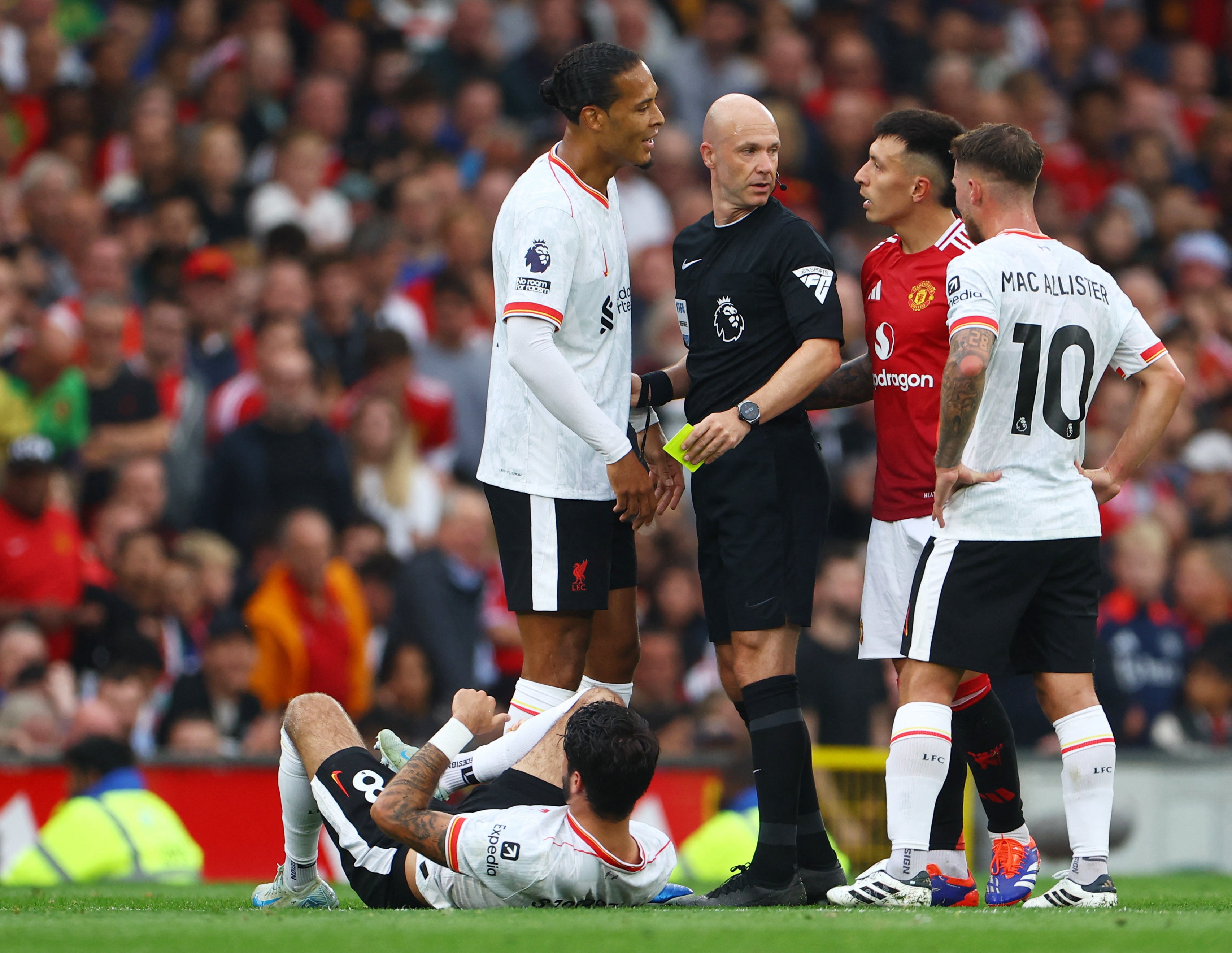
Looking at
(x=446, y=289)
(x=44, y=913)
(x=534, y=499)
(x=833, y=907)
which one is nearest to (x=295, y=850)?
(x=44, y=913)

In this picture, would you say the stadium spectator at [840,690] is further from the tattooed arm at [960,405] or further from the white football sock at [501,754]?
the tattooed arm at [960,405]

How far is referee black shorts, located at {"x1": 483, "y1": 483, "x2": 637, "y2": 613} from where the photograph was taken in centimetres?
626

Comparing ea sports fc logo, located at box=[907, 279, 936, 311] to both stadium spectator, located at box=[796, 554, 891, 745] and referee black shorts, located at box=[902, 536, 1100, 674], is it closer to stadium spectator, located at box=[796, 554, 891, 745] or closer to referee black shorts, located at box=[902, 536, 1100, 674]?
referee black shorts, located at box=[902, 536, 1100, 674]

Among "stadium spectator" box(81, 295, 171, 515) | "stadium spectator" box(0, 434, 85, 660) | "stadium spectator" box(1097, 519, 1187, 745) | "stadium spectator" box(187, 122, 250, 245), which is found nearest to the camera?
"stadium spectator" box(0, 434, 85, 660)

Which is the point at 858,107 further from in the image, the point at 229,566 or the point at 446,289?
the point at 229,566

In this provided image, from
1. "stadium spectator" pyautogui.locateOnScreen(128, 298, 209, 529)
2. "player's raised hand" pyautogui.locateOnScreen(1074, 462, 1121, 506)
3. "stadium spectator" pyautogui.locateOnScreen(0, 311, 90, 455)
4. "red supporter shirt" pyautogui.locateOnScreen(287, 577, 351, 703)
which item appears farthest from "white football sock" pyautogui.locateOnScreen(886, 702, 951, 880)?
"stadium spectator" pyautogui.locateOnScreen(0, 311, 90, 455)

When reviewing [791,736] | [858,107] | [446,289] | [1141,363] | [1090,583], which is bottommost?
[791,736]

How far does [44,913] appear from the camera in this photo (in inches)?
238

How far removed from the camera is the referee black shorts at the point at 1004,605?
19.3 feet

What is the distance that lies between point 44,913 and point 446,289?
21.6 feet

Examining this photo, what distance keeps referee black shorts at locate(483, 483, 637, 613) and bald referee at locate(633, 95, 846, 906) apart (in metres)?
0.40

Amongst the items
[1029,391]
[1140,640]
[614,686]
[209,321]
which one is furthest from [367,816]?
[1140,640]

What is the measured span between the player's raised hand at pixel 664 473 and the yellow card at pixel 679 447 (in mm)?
307

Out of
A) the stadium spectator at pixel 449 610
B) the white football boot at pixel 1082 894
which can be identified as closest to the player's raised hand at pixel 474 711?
the white football boot at pixel 1082 894
